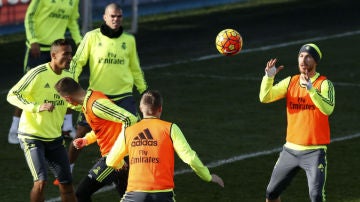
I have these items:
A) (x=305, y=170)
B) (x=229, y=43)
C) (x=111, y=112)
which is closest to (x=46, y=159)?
(x=111, y=112)

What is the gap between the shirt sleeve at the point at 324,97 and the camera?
14.3 metres

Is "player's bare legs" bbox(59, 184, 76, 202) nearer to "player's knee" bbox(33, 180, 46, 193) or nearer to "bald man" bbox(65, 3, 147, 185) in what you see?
"player's knee" bbox(33, 180, 46, 193)

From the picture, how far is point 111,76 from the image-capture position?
17.9 m

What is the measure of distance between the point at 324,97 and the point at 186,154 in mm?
2784

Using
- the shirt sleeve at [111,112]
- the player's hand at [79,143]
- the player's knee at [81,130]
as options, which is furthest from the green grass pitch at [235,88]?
the shirt sleeve at [111,112]

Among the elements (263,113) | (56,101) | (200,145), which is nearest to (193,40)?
(263,113)

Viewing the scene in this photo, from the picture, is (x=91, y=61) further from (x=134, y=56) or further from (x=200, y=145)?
(x=200, y=145)

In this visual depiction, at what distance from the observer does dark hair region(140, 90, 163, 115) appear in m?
12.3

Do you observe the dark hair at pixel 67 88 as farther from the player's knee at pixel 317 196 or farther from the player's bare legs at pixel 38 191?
the player's knee at pixel 317 196

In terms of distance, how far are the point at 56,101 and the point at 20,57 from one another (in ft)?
45.4

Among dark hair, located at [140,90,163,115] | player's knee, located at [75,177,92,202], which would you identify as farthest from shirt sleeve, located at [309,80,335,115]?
player's knee, located at [75,177,92,202]

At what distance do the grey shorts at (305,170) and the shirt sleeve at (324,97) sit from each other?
1.77 feet

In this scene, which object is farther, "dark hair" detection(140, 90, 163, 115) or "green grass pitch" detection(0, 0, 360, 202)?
"green grass pitch" detection(0, 0, 360, 202)

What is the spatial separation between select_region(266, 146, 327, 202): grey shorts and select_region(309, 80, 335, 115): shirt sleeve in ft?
1.77
